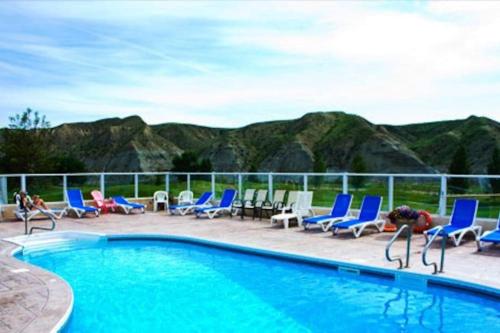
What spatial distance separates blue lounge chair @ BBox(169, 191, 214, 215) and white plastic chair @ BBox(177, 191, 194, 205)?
0.31 meters

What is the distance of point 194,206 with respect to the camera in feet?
41.7

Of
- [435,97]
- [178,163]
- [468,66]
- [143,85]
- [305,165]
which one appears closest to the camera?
[468,66]

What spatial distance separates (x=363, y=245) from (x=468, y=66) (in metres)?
12.4

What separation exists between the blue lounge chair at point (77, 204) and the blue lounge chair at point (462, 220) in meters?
8.44

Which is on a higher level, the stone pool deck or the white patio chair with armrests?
the white patio chair with armrests

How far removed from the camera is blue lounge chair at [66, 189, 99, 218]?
39.2ft

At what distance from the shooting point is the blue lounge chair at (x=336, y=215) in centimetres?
942

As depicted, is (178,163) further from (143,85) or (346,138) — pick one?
(143,85)

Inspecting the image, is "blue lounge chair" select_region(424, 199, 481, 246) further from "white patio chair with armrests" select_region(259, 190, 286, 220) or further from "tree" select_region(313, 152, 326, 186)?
"tree" select_region(313, 152, 326, 186)

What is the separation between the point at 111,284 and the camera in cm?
646

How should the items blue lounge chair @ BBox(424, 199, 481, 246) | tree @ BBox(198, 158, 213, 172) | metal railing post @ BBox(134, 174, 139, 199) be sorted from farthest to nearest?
tree @ BBox(198, 158, 213, 172)
metal railing post @ BBox(134, 174, 139, 199)
blue lounge chair @ BBox(424, 199, 481, 246)

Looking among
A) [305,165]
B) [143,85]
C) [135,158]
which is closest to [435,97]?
[143,85]

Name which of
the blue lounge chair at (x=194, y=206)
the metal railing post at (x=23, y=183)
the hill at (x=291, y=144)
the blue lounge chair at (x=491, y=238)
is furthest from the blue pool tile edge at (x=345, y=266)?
the hill at (x=291, y=144)

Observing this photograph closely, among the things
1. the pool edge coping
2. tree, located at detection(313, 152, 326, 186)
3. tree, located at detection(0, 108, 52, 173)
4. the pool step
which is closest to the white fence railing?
the pool step
